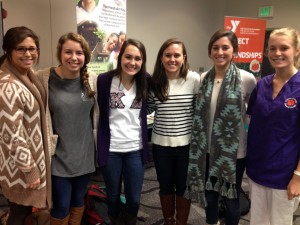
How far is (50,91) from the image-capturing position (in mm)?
1605

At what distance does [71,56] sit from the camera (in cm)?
160

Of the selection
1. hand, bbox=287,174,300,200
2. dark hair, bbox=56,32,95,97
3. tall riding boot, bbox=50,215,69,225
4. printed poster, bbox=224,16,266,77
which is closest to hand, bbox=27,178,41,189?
tall riding boot, bbox=50,215,69,225

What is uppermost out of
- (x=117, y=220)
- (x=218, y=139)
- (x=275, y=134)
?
(x=275, y=134)

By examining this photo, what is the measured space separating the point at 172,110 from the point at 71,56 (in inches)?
27.2

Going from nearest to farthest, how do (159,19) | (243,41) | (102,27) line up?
(102,27), (243,41), (159,19)

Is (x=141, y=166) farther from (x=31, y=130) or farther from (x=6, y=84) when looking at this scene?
(x=6, y=84)

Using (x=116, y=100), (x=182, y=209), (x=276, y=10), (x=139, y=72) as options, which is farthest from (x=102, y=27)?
(x=276, y=10)

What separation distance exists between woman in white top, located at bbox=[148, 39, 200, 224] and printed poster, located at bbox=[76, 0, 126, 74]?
4.55 ft

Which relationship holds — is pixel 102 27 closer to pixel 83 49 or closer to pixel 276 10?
pixel 83 49

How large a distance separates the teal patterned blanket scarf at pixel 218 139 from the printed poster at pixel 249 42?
6.79 feet

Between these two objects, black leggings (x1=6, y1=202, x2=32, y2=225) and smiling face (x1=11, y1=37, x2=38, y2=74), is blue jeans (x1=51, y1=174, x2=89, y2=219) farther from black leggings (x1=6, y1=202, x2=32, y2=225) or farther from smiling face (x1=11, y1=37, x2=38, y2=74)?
smiling face (x1=11, y1=37, x2=38, y2=74)

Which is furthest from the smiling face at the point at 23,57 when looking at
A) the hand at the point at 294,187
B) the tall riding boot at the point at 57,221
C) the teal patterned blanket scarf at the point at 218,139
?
the hand at the point at 294,187

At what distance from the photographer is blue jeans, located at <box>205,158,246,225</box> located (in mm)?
1781

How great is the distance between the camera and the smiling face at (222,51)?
168cm
